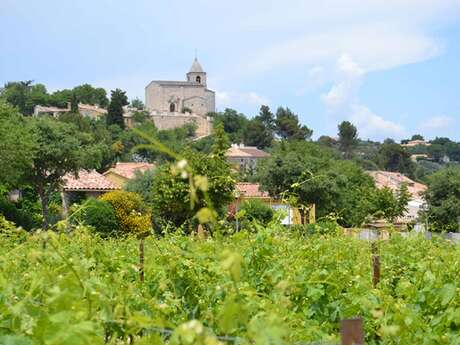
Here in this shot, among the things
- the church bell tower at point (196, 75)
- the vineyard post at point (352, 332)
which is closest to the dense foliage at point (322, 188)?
the vineyard post at point (352, 332)

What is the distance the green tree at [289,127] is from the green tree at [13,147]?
76.0m

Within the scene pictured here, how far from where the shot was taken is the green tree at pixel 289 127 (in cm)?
10369

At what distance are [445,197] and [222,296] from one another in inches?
1347

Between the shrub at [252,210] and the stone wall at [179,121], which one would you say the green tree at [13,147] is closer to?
the shrub at [252,210]

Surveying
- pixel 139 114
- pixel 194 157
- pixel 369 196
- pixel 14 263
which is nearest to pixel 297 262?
pixel 14 263

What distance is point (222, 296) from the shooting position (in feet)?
11.9

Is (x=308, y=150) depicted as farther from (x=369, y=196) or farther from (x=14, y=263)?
(x=14, y=263)

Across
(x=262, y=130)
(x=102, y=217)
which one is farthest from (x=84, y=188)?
(x=262, y=130)

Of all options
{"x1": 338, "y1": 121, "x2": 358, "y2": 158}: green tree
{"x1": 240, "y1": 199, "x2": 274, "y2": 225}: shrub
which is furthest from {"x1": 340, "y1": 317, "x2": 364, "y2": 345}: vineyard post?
{"x1": 338, "y1": 121, "x2": 358, "y2": 158}: green tree

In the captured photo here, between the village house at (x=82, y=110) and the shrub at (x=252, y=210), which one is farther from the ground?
the village house at (x=82, y=110)

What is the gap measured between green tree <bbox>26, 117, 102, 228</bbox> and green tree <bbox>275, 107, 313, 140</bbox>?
7262cm

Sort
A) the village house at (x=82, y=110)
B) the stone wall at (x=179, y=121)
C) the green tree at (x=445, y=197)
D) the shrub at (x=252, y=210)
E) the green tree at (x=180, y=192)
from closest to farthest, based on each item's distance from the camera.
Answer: the shrub at (x=252, y=210)
the green tree at (x=180, y=192)
the green tree at (x=445, y=197)
the village house at (x=82, y=110)
the stone wall at (x=179, y=121)

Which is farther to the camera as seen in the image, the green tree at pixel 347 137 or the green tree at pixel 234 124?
the green tree at pixel 234 124

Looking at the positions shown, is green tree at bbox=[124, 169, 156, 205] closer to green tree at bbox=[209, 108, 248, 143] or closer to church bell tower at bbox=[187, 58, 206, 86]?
green tree at bbox=[209, 108, 248, 143]
